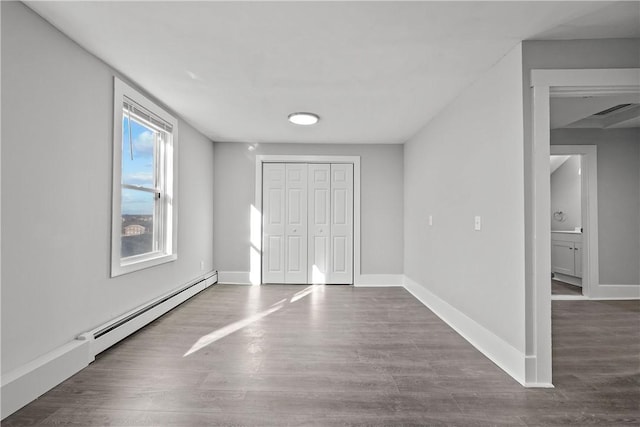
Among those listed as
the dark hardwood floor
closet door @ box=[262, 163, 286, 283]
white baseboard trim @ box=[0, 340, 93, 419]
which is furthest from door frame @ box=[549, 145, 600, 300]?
white baseboard trim @ box=[0, 340, 93, 419]

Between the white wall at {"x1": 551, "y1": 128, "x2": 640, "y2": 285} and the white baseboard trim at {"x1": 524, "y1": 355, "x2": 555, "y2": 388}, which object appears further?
the white wall at {"x1": 551, "y1": 128, "x2": 640, "y2": 285}

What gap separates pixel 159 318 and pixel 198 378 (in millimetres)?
1617

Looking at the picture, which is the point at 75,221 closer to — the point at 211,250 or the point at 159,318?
the point at 159,318

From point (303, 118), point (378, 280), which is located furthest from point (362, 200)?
point (303, 118)

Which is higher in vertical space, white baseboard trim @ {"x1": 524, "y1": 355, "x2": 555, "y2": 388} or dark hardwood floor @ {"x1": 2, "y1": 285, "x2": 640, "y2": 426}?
white baseboard trim @ {"x1": 524, "y1": 355, "x2": 555, "y2": 388}

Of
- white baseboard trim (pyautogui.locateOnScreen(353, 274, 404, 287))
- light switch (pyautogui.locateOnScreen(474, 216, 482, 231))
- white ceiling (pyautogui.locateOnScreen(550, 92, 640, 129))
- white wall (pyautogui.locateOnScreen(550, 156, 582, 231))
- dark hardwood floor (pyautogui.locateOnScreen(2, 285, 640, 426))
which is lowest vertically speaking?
dark hardwood floor (pyautogui.locateOnScreen(2, 285, 640, 426))

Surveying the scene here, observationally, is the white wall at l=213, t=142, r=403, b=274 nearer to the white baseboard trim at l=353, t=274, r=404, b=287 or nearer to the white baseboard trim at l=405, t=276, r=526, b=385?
the white baseboard trim at l=353, t=274, r=404, b=287

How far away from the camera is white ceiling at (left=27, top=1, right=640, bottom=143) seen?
6.44 feet

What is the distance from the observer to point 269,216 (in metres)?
5.50

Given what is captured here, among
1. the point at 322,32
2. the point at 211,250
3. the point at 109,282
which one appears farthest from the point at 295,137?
the point at 109,282

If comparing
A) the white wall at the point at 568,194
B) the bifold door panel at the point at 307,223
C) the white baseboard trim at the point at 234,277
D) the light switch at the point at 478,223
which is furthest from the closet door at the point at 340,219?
the white wall at the point at 568,194

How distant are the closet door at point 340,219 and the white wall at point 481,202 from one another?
4.87ft

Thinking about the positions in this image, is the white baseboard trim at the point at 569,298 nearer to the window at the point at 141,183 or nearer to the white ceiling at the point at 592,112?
the white ceiling at the point at 592,112

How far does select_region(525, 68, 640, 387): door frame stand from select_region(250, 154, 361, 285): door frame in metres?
3.34
